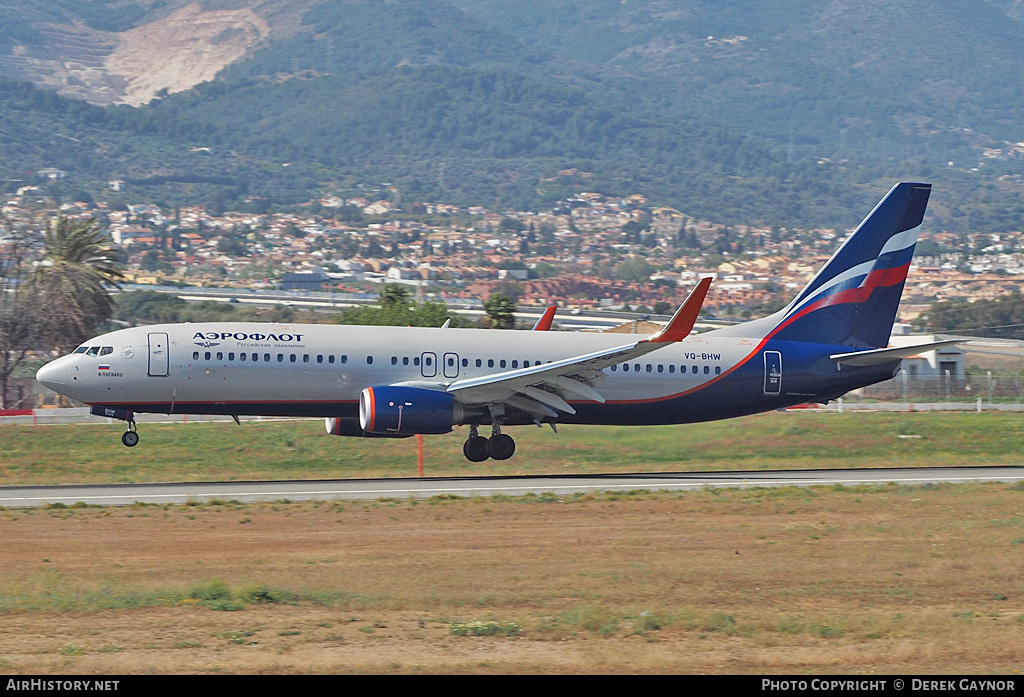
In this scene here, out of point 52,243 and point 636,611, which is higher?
point 52,243

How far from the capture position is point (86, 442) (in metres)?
41.8

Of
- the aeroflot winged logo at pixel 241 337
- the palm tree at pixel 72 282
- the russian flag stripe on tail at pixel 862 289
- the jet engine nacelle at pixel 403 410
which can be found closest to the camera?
the jet engine nacelle at pixel 403 410

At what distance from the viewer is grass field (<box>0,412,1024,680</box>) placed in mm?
14883

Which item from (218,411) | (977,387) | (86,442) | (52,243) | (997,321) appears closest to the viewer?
(218,411)

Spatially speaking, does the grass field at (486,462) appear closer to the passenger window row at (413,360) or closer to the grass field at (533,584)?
the passenger window row at (413,360)

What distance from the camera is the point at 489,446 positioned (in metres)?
38.0

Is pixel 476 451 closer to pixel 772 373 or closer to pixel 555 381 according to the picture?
pixel 555 381

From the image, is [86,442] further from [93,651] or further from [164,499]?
[93,651]

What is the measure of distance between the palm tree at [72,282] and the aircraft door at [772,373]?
40863 mm

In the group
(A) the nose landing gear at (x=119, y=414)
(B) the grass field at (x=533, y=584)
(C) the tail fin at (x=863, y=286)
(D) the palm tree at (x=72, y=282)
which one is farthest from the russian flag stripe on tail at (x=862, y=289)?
(D) the palm tree at (x=72, y=282)

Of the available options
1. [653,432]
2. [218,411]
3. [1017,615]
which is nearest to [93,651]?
[1017,615]

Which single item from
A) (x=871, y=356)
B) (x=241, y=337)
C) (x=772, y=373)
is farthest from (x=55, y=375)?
(x=871, y=356)

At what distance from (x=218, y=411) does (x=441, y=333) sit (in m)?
6.53

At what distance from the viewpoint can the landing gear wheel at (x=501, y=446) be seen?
124 feet
